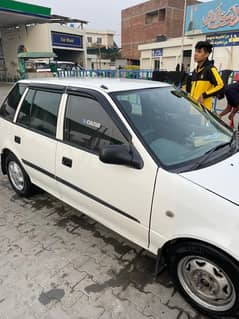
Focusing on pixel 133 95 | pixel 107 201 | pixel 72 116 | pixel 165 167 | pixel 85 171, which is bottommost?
pixel 107 201

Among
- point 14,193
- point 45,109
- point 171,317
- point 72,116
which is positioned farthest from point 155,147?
point 14,193

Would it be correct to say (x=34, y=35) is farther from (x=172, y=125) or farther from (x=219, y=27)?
(x=172, y=125)

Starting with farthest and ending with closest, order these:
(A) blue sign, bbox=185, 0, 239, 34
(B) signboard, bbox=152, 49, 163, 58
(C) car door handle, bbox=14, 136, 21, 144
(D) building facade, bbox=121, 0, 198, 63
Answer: (D) building facade, bbox=121, 0, 198, 63
(B) signboard, bbox=152, 49, 163, 58
(A) blue sign, bbox=185, 0, 239, 34
(C) car door handle, bbox=14, 136, 21, 144

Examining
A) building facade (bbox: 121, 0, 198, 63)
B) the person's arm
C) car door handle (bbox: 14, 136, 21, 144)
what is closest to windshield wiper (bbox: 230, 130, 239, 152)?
the person's arm

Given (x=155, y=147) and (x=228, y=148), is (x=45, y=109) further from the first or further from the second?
(x=228, y=148)

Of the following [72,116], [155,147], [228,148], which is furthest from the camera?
[72,116]

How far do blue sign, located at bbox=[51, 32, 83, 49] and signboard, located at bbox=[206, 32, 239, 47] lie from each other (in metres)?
15.2

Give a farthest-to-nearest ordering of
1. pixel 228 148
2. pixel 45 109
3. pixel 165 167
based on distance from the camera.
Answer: pixel 45 109, pixel 228 148, pixel 165 167

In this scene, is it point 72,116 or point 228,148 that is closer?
point 228,148

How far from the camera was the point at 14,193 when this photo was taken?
363 cm

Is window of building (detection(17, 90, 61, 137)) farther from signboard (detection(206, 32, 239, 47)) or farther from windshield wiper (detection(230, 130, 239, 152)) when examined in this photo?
signboard (detection(206, 32, 239, 47))

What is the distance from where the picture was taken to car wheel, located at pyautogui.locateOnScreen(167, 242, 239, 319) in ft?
5.12

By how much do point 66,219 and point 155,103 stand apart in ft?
5.74

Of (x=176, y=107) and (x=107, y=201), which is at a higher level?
(x=176, y=107)
